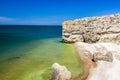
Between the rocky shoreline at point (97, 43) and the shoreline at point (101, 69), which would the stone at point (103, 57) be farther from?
the shoreline at point (101, 69)

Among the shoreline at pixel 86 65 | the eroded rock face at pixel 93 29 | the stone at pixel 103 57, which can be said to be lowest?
the shoreline at pixel 86 65

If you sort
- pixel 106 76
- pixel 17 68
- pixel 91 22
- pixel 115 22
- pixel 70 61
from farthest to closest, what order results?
pixel 91 22, pixel 115 22, pixel 70 61, pixel 17 68, pixel 106 76

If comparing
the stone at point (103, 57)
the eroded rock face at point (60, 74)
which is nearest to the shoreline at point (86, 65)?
the stone at point (103, 57)

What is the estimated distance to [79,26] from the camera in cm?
4256

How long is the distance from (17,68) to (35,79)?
4.52 m

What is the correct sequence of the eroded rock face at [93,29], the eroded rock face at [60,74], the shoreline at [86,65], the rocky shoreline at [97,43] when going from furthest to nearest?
the eroded rock face at [93,29]
the rocky shoreline at [97,43]
the shoreline at [86,65]
the eroded rock face at [60,74]

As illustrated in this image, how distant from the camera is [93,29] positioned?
131ft

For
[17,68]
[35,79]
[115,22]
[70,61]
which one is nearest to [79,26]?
[115,22]

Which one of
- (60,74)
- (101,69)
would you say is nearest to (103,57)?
(101,69)

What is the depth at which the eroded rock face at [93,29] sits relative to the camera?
36.0m

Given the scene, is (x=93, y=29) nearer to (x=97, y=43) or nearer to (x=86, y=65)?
(x=97, y=43)

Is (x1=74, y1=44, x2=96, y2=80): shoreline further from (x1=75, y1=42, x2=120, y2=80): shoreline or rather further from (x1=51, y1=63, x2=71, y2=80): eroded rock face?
(x1=51, y1=63, x2=71, y2=80): eroded rock face

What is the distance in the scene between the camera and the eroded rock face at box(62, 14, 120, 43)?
3602cm

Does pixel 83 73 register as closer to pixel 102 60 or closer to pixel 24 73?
pixel 102 60
